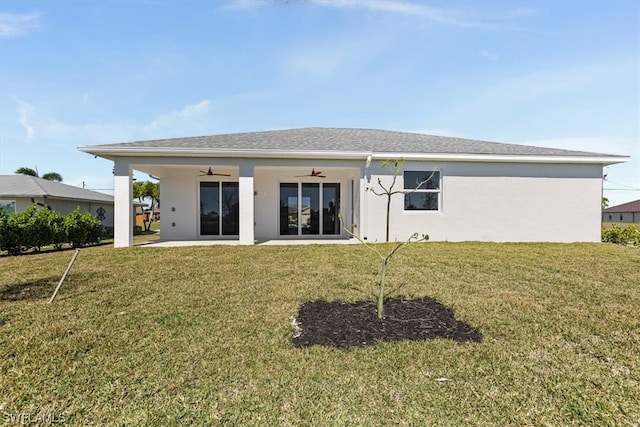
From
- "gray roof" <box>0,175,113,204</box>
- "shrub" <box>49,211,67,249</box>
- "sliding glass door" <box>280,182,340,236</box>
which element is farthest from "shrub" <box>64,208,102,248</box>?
"gray roof" <box>0,175,113,204</box>

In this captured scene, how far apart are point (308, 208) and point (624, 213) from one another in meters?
64.7

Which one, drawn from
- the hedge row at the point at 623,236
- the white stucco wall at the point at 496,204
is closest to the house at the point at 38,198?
the white stucco wall at the point at 496,204

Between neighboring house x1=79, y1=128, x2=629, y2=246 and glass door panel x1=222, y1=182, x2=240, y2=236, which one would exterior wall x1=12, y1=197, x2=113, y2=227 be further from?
glass door panel x1=222, y1=182, x2=240, y2=236

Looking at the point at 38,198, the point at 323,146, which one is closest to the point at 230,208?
the point at 323,146

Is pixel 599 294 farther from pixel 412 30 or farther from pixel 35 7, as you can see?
pixel 35 7

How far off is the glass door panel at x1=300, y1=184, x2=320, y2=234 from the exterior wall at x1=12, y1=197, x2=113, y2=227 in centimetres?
1427

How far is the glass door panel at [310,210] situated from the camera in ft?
45.4

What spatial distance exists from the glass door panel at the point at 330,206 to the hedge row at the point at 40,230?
9585 millimetres

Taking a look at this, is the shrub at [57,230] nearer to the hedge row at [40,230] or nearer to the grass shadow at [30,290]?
the hedge row at [40,230]

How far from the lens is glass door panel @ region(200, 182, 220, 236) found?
13.6m

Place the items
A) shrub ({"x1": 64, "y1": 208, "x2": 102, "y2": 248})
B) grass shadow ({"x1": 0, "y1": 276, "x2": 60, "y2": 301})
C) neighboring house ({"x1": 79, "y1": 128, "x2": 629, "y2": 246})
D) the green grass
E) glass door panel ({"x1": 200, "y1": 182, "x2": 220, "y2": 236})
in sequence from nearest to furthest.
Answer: the green grass < grass shadow ({"x1": 0, "y1": 276, "x2": 60, "y2": 301}) < neighboring house ({"x1": 79, "y1": 128, "x2": 629, "y2": 246}) < shrub ({"x1": 64, "y1": 208, "x2": 102, "y2": 248}) < glass door panel ({"x1": 200, "y1": 182, "x2": 220, "y2": 236})

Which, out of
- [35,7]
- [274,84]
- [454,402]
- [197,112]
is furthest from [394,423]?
[197,112]

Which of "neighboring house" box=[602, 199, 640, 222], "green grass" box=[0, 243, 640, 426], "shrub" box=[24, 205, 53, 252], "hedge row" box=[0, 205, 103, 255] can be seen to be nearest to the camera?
"green grass" box=[0, 243, 640, 426]

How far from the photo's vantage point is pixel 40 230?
1098 centimetres
